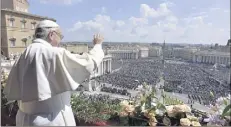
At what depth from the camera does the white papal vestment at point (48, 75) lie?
0.82 m

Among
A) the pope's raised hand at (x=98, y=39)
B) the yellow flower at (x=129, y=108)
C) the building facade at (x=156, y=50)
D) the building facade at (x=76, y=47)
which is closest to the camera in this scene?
the pope's raised hand at (x=98, y=39)

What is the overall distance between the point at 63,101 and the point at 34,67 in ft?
0.52

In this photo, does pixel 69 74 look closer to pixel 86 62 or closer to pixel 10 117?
pixel 86 62

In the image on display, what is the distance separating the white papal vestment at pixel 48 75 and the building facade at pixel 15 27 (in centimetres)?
74

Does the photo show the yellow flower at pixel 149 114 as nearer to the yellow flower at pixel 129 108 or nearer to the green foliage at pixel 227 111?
the yellow flower at pixel 129 108

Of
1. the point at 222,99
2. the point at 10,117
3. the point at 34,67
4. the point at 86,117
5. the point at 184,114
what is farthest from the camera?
the point at 10,117

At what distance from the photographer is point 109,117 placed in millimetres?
1300

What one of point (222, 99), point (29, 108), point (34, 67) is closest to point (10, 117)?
point (29, 108)

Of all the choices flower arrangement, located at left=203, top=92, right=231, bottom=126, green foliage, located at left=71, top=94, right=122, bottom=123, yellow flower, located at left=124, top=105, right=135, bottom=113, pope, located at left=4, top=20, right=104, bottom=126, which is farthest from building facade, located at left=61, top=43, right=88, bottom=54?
flower arrangement, located at left=203, top=92, right=231, bottom=126

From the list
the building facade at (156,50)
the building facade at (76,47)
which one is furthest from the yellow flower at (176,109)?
the building facade at (156,50)

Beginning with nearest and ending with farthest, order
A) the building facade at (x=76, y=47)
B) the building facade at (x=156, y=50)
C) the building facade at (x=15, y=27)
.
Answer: the building facade at (x=76, y=47) < the building facade at (x=15, y=27) < the building facade at (x=156, y=50)

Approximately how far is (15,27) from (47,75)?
941mm

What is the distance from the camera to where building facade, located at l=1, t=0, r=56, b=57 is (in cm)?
157

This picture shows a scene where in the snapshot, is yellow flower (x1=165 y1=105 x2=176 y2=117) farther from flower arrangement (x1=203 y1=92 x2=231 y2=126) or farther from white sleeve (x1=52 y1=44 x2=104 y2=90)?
white sleeve (x1=52 y1=44 x2=104 y2=90)
